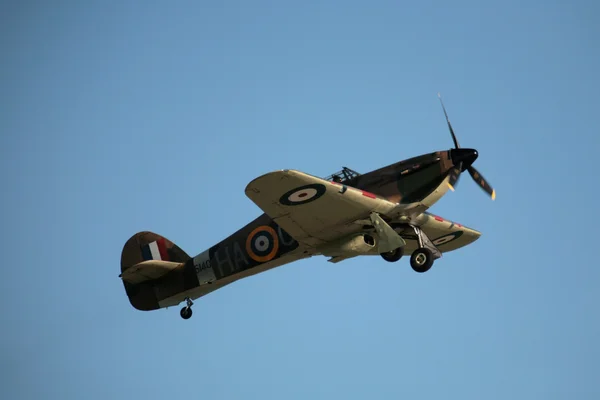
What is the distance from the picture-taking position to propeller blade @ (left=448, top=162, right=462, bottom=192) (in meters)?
18.6

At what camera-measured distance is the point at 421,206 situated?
18.7 meters

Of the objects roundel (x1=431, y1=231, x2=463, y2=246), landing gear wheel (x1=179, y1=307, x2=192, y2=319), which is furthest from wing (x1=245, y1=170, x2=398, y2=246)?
landing gear wheel (x1=179, y1=307, x2=192, y2=319)

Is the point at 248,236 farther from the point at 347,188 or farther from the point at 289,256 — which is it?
the point at 347,188

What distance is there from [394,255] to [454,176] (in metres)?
2.15

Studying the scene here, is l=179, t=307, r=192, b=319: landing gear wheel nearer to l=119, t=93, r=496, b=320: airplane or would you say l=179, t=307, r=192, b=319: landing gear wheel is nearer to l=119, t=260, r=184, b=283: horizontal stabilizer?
l=119, t=93, r=496, b=320: airplane

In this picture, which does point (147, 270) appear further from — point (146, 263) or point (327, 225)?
point (327, 225)

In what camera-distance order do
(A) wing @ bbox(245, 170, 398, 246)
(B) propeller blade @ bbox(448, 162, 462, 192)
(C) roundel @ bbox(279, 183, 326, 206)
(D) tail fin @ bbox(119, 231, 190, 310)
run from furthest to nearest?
(D) tail fin @ bbox(119, 231, 190, 310) < (B) propeller blade @ bbox(448, 162, 462, 192) < (C) roundel @ bbox(279, 183, 326, 206) < (A) wing @ bbox(245, 170, 398, 246)

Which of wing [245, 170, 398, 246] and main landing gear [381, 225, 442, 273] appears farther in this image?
main landing gear [381, 225, 442, 273]

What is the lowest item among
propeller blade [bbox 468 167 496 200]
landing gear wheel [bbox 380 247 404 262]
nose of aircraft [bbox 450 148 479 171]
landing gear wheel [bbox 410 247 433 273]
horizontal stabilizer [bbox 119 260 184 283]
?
landing gear wheel [bbox 410 247 433 273]

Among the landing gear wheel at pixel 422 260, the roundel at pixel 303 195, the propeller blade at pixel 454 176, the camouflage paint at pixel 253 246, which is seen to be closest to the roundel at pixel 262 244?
the camouflage paint at pixel 253 246

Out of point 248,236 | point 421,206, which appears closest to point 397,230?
point 421,206

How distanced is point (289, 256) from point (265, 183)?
10.5 feet

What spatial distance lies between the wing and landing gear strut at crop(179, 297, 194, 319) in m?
3.96

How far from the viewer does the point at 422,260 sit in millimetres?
18672
